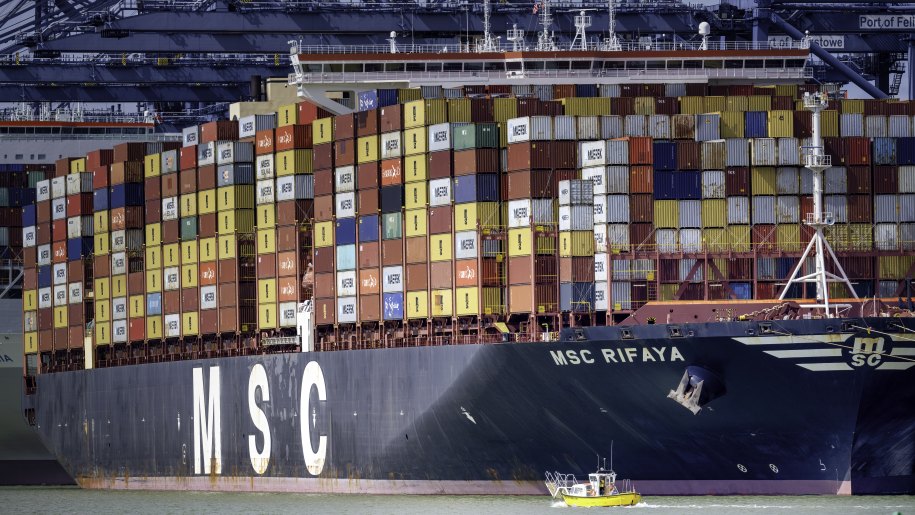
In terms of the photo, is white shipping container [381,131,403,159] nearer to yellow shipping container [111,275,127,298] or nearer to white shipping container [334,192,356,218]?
white shipping container [334,192,356,218]

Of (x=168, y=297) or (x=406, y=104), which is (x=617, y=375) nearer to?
(x=406, y=104)

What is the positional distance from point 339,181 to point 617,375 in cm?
1441

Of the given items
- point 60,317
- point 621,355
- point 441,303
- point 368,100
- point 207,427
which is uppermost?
point 368,100

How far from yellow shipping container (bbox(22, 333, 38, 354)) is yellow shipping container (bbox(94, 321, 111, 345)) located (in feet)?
19.2

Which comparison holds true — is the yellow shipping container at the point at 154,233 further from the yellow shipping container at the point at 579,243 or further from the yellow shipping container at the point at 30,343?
the yellow shipping container at the point at 579,243

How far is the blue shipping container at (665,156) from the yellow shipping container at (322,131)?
12.6 metres

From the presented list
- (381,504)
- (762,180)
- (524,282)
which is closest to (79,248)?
(381,504)

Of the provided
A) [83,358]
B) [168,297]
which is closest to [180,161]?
[168,297]

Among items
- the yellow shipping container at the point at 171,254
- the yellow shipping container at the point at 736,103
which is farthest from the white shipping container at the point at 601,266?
the yellow shipping container at the point at 171,254

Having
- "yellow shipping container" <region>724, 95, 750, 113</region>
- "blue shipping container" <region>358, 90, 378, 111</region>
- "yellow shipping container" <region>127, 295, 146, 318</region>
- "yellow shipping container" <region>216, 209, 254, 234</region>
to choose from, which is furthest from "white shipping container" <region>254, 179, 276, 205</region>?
"yellow shipping container" <region>724, 95, 750, 113</region>

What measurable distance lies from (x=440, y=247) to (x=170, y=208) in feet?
54.3

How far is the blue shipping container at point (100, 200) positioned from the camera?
72.6 metres

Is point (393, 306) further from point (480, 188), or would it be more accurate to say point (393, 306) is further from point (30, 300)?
point (30, 300)

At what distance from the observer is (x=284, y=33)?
8400cm
